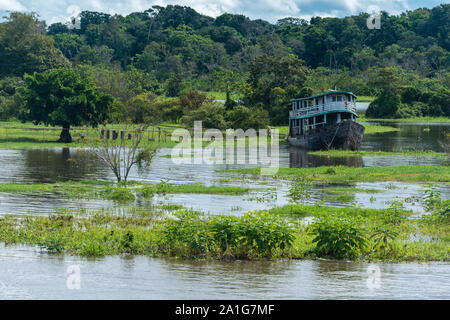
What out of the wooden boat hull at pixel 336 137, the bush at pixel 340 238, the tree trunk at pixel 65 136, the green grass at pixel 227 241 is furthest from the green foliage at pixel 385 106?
the bush at pixel 340 238

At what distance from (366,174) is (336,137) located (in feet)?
56.3

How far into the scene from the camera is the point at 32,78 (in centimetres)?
5150

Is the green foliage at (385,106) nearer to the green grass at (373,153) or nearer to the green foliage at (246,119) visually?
the green foliage at (246,119)

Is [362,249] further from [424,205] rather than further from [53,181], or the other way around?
[53,181]

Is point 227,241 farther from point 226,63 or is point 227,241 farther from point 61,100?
point 226,63

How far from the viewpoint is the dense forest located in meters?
70.6

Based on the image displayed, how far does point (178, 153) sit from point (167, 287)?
3348 centimetres

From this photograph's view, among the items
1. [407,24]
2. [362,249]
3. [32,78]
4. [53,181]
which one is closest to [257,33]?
[407,24]

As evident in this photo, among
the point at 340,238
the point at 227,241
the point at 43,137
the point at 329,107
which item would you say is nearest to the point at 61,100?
the point at 43,137

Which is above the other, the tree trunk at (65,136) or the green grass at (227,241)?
the tree trunk at (65,136)

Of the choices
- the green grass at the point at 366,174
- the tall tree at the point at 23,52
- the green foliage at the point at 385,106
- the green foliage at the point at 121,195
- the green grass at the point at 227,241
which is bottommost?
the green grass at the point at 227,241

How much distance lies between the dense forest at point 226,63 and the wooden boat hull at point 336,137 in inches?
579

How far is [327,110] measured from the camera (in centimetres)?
5016

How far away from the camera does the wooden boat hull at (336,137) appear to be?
47.6 metres
